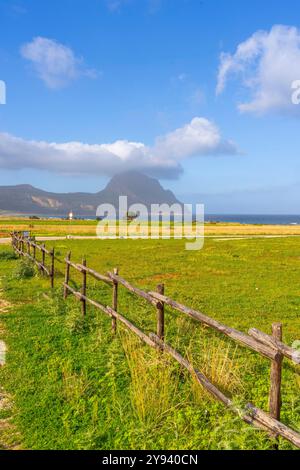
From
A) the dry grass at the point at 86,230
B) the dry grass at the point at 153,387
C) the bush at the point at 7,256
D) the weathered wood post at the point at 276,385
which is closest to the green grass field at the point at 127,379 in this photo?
the dry grass at the point at 153,387

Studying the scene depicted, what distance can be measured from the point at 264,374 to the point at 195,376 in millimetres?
2037

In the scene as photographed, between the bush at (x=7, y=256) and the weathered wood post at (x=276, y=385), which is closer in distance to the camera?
the weathered wood post at (x=276, y=385)

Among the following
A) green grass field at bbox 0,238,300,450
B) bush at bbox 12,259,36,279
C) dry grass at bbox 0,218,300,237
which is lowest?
green grass field at bbox 0,238,300,450

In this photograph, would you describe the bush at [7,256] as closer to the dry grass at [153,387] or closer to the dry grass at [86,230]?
the dry grass at [153,387]

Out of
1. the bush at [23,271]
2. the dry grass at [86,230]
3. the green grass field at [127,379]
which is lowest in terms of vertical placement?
the green grass field at [127,379]

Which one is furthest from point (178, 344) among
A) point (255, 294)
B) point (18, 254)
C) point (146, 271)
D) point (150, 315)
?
point (18, 254)

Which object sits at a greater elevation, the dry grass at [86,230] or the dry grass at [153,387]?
the dry grass at [86,230]

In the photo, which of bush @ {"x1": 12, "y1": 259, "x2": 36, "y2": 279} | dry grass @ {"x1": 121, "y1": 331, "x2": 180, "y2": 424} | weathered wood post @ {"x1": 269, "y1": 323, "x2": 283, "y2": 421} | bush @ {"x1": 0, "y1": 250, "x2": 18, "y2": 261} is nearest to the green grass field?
dry grass @ {"x1": 121, "y1": 331, "x2": 180, "y2": 424}

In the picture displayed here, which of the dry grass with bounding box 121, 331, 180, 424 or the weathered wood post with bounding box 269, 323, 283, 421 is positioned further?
the dry grass with bounding box 121, 331, 180, 424

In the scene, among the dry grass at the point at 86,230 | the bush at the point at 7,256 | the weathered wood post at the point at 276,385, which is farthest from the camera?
the dry grass at the point at 86,230

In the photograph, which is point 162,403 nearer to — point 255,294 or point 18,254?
point 255,294

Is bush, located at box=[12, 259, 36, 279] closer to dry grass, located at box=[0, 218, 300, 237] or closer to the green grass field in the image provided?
the green grass field

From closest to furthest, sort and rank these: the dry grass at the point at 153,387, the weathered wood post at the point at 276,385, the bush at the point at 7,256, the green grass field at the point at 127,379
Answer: the weathered wood post at the point at 276,385
the green grass field at the point at 127,379
the dry grass at the point at 153,387
the bush at the point at 7,256

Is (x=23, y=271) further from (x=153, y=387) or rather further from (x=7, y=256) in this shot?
(x=153, y=387)
